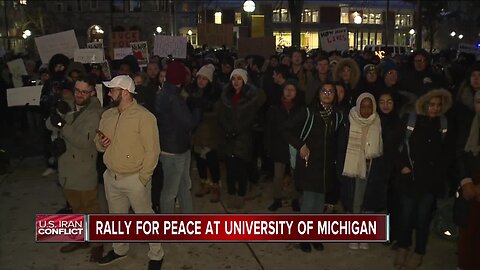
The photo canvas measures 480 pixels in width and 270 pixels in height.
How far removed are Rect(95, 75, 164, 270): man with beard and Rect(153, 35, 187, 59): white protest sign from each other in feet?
20.6

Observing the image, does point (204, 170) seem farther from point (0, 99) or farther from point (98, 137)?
point (0, 99)

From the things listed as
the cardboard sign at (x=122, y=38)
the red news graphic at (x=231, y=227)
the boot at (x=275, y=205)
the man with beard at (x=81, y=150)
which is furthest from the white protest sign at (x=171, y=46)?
the red news graphic at (x=231, y=227)

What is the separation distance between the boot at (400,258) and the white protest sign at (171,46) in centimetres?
710

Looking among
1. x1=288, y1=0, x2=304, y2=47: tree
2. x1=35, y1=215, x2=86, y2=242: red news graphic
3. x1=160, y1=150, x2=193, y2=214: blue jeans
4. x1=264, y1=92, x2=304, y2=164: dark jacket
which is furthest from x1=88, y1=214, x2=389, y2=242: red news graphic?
x1=288, y1=0, x2=304, y2=47: tree

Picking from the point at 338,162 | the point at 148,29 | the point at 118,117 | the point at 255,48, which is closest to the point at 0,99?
the point at 255,48

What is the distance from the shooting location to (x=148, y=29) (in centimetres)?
5659

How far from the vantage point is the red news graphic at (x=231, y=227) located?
4773 mm

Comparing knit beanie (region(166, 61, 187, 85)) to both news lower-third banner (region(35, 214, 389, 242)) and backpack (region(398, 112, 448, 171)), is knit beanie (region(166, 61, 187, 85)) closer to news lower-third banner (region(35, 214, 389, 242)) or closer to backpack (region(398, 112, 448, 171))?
news lower-third banner (region(35, 214, 389, 242))

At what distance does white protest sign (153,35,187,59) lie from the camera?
432 inches

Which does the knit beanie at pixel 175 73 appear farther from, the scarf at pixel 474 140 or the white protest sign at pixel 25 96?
the white protest sign at pixel 25 96

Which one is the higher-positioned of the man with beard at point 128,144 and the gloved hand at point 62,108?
the gloved hand at point 62,108

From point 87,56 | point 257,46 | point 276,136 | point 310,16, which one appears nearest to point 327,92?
point 276,136

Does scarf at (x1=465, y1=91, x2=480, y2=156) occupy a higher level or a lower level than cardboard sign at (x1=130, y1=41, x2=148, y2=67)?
lower

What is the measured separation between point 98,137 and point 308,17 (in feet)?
214
